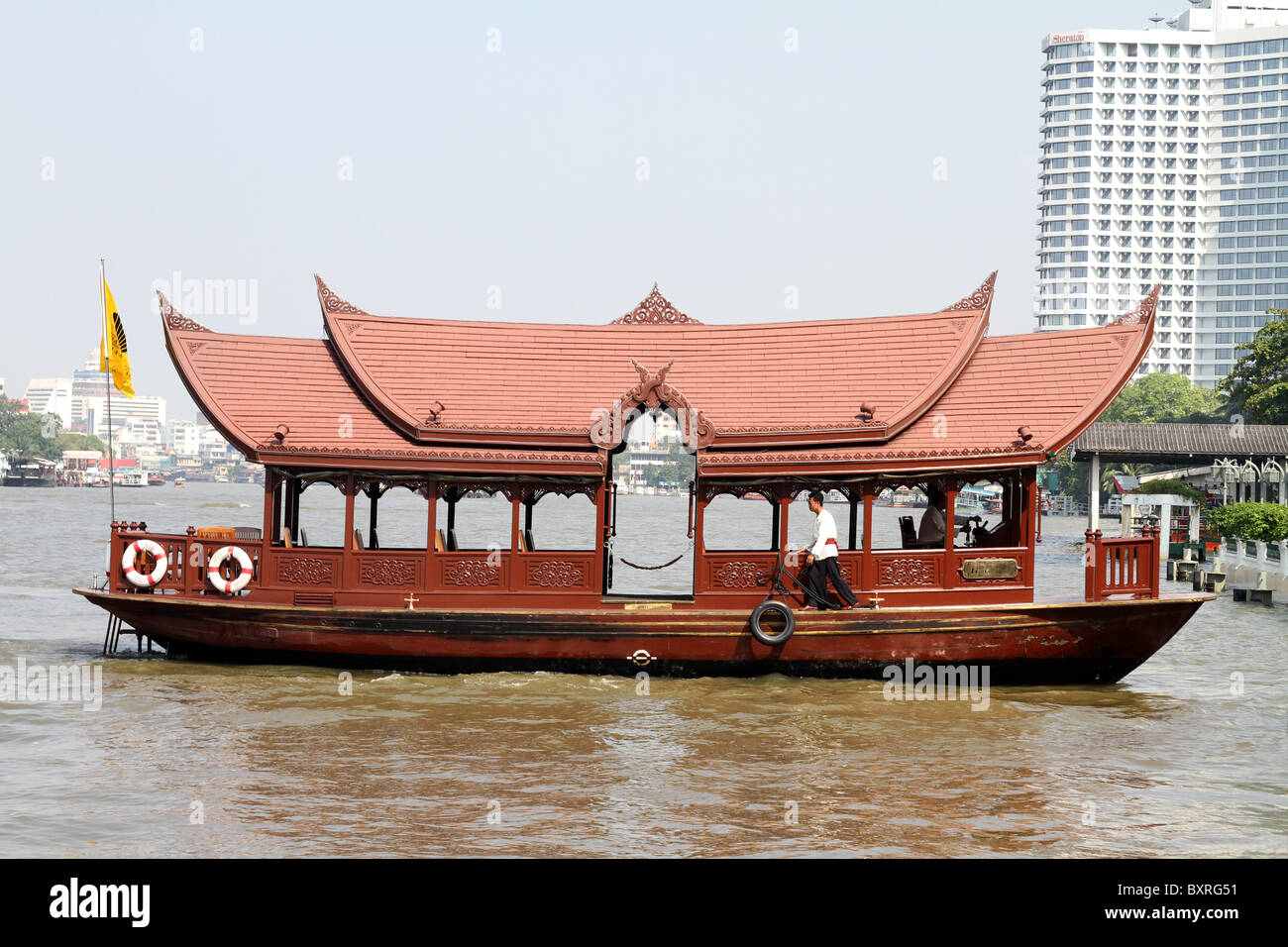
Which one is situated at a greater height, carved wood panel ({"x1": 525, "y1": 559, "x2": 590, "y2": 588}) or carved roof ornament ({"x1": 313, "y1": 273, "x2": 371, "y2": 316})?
carved roof ornament ({"x1": 313, "y1": 273, "x2": 371, "y2": 316})

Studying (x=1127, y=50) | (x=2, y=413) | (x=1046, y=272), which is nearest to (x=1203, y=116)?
(x=1127, y=50)

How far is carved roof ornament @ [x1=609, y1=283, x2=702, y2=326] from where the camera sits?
14.9 meters

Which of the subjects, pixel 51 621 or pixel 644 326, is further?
pixel 51 621

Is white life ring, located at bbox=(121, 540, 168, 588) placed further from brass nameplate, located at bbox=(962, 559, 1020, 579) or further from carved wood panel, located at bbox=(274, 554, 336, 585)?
brass nameplate, located at bbox=(962, 559, 1020, 579)

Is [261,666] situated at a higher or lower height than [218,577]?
lower

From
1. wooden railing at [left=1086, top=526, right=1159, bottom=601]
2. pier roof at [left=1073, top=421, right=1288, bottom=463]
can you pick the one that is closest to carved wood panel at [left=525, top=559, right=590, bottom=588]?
wooden railing at [left=1086, top=526, right=1159, bottom=601]

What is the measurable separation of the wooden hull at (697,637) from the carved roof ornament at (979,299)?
11.8ft

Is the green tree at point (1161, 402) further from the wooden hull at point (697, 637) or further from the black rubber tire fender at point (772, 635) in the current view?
the black rubber tire fender at point (772, 635)

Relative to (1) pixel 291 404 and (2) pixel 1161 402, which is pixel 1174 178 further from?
(1) pixel 291 404

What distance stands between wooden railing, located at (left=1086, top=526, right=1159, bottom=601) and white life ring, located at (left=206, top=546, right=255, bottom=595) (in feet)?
29.0

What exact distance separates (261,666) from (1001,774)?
800 centimetres

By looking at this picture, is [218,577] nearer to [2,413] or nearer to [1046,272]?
[2,413]

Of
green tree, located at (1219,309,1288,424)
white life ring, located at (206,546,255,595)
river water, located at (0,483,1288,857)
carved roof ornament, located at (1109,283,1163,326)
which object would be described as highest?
green tree, located at (1219,309,1288,424)

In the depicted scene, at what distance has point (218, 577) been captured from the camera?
13344mm
